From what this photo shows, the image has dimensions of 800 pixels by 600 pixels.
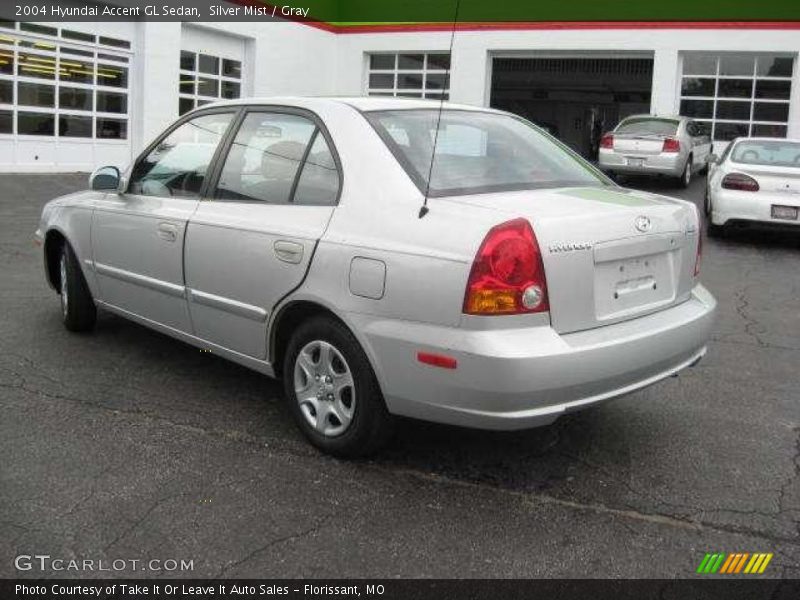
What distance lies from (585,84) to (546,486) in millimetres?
32939

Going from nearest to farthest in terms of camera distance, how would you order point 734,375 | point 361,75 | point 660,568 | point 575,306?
1. point 660,568
2. point 575,306
3. point 734,375
4. point 361,75

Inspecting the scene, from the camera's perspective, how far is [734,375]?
202 inches

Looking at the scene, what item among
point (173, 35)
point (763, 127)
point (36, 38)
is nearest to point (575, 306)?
point (36, 38)

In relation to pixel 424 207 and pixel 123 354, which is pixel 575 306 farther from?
pixel 123 354

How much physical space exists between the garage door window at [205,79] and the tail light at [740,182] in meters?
12.7

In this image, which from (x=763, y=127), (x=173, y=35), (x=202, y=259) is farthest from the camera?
(x=763, y=127)

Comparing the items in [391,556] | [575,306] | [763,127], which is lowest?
[391,556]

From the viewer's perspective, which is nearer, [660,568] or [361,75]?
[660,568]

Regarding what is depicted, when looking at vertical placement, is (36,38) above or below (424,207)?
above

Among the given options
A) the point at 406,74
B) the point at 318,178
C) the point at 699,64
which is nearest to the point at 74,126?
the point at 406,74

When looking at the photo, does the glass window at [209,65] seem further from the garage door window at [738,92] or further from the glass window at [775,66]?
the glass window at [775,66]

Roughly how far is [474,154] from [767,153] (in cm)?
863

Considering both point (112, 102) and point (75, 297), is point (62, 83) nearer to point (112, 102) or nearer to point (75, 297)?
point (112, 102)

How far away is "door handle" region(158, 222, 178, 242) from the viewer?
439 centimetres
